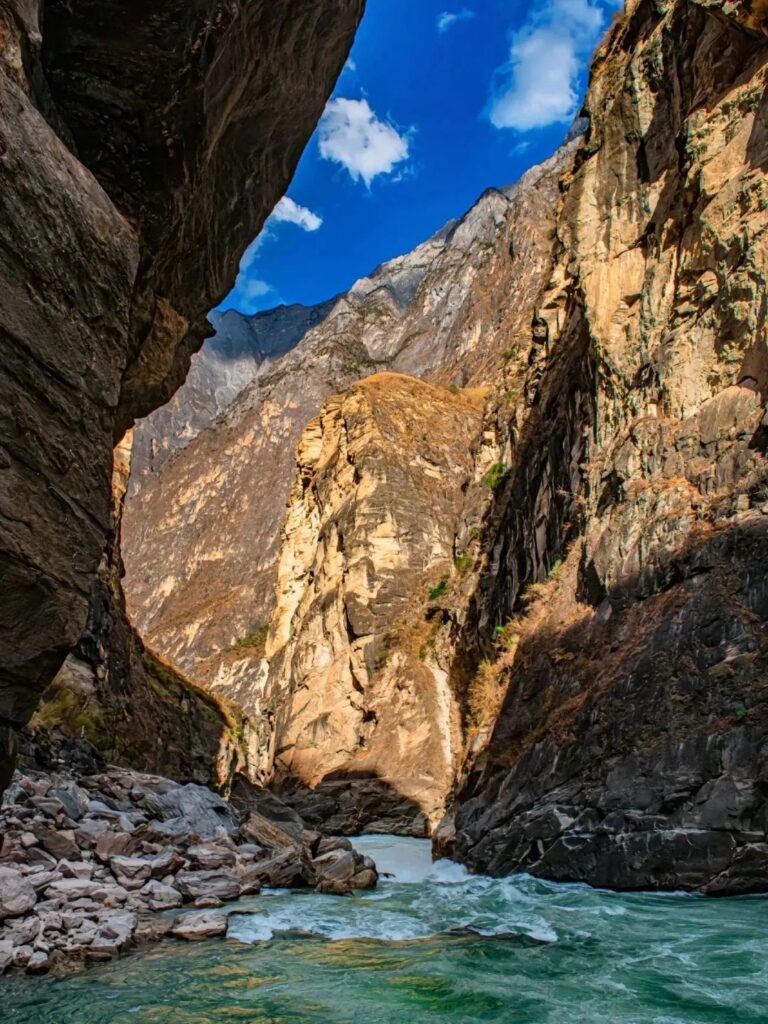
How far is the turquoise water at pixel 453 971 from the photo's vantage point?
6012 millimetres

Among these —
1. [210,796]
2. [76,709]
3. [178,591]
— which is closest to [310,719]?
[76,709]

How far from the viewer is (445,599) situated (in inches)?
1378

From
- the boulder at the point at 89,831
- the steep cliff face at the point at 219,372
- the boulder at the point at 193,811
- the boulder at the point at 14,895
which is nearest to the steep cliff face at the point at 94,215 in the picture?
the boulder at the point at 14,895

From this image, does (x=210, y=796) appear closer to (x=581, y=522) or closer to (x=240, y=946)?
(x=240, y=946)

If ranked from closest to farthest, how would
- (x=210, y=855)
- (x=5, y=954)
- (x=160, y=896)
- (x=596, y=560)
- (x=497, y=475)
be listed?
(x=5, y=954) → (x=160, y=896) → (x=210, y=855) → (x=596, y=560) → (x=497, y=475)

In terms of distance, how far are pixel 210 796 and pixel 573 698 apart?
7784 mm

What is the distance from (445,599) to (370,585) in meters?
6.05

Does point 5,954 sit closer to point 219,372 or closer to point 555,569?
point 555,569

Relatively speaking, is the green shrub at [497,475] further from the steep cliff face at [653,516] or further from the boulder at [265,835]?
the boulder at [265,835]

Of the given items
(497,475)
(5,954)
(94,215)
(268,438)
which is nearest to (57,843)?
(5,954)

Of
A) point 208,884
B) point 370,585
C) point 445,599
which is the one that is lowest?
point 208,884

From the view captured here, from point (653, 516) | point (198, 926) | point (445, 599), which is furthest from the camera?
point (445, 599)

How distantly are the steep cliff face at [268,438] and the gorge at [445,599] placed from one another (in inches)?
1450

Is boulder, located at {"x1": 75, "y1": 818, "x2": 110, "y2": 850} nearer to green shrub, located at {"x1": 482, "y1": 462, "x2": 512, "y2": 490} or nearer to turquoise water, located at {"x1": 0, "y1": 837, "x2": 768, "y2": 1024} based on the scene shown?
turquoise water, located at {"x1": 0, "y1": 837, "x2": 768, "y2": 1024}
